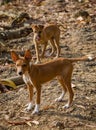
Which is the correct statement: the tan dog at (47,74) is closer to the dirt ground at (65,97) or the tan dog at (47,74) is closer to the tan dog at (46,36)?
the dirt ground at (65,97)

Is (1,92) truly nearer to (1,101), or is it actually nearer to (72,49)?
(1,101)

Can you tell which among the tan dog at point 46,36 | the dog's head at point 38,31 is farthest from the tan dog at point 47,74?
the dog's head at point 38,31

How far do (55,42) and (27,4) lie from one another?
9.07m

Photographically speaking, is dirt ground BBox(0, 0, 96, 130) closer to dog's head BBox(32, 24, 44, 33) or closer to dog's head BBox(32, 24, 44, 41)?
dog's head BBox(32, 24, 44, 41)

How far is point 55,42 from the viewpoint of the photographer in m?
12.5

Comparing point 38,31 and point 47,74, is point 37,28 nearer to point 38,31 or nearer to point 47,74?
point 38,31

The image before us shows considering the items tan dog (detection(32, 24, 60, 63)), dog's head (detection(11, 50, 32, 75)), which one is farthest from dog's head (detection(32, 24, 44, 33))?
dog's head (detection(11, 50, 32, 75))

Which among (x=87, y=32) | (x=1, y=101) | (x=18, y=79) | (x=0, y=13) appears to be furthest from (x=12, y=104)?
(x=0, y=13)

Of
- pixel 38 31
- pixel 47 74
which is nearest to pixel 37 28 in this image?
pixel 38 31

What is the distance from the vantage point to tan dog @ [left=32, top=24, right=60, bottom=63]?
11964 mm

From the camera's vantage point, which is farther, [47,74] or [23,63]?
[47,74]

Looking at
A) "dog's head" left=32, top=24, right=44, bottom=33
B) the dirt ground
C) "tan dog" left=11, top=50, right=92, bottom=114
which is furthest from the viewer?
"dog's head" left=32, top=24, right=44, bottom=33

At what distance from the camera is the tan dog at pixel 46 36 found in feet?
39.3

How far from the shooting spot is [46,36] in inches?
484
